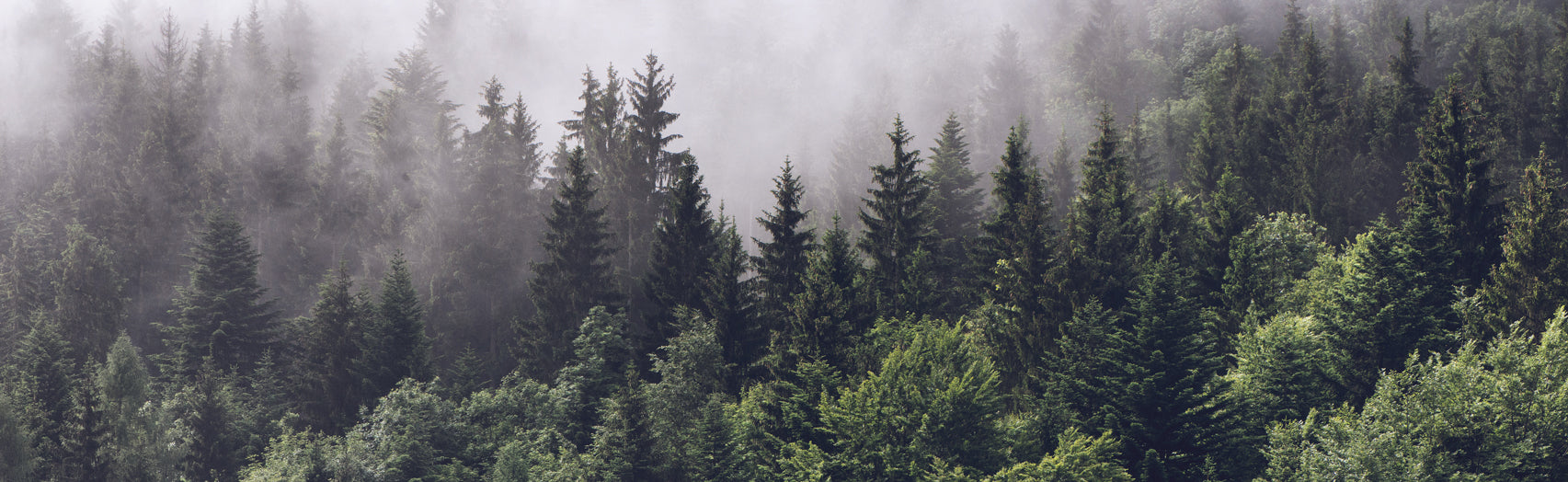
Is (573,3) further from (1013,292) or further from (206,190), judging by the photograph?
(1013,292)

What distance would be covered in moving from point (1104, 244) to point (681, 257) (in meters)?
22.8

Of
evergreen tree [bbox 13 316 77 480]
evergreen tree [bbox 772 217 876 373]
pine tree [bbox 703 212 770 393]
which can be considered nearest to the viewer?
evergreen tree [bbox 772 217 876 373]

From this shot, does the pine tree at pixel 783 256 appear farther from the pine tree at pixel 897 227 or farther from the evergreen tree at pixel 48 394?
the evergreen tree at pixel 48 394

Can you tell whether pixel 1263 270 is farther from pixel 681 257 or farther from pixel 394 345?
pixel 394 345

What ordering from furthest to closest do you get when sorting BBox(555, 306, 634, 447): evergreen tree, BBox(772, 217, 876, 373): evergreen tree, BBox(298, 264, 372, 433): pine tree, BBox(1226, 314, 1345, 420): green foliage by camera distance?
BBox(298, 264, 372, 433): pine tree → BBox(555, 306, 634, 447): evergreen tree → BBox(772, 217, 876, 373): evergreen tree → BBox(1226, 314, 1345, 420): green foliage

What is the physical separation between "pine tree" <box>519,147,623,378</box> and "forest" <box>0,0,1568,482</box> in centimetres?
23

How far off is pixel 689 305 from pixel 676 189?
6.97 metres

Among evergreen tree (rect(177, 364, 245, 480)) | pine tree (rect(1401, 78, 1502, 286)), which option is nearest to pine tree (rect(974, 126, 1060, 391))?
pine tree (rect(1401, 78, 1502, 286))

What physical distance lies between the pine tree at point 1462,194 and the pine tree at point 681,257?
36.8 m

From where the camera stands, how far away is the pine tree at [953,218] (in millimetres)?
68125

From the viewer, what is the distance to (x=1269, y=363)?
175 ft

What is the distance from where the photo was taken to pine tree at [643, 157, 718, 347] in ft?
216

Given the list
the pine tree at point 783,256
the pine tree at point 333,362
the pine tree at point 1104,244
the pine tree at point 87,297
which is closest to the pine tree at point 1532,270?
the pine tree at point 1104,244

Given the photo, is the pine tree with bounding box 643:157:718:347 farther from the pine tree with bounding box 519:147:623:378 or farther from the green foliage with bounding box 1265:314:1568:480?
the green foliage with bounding box 1265:314:1568:480
